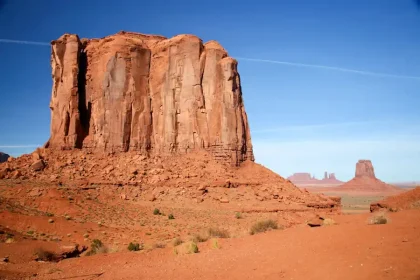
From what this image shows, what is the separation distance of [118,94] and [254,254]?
3951 cm

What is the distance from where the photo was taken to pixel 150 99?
48.0 meters

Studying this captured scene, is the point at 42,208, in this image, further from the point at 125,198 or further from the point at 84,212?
the point at 125,198

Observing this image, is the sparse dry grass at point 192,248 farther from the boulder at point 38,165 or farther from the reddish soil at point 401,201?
the boulder at point 38,165

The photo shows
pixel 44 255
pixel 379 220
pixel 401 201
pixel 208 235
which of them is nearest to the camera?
pixel 379 220

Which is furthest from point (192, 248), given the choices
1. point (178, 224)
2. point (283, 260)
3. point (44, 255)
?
point (178, 224)

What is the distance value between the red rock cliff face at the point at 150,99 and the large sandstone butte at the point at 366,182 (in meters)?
107

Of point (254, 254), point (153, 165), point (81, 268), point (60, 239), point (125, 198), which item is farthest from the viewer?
point (153, 165)

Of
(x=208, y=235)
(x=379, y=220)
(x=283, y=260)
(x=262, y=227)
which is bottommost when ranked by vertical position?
(x=208, y=235)

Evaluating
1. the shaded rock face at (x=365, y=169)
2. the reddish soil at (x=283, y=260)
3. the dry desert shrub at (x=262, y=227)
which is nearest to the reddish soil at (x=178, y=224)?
the reddish soil at (x=283, y=260)

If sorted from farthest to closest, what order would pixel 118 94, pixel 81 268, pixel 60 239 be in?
pixel 118 94
pixel 60 239
pixel 81 268

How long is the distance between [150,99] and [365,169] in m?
125

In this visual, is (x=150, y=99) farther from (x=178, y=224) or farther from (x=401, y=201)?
(x=401, y=201)

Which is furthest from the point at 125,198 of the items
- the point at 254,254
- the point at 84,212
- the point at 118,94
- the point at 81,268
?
the point at 254,254

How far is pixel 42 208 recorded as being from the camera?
2991 cm
